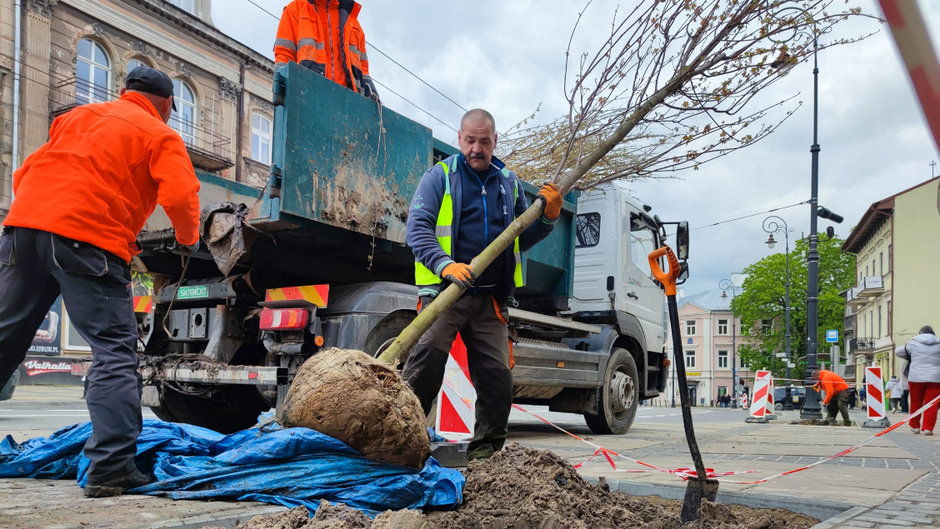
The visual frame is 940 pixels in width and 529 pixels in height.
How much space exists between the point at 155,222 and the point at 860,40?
16.5 feet

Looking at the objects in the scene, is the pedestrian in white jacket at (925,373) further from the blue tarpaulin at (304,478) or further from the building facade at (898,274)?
the building facade at (898,274)

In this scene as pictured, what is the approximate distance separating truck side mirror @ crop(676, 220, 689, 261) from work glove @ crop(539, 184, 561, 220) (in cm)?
445

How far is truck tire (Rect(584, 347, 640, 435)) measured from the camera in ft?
29.2

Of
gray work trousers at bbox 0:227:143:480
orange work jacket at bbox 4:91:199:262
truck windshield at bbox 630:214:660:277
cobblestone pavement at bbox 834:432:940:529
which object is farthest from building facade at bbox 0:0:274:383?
cobblestone pavement at bbox 834:432:940:529

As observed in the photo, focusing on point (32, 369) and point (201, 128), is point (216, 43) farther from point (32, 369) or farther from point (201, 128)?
point (32, 369)

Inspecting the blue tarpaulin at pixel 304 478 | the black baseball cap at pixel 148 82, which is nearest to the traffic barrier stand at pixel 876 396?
the blue tarpaulin at pixel 304 478

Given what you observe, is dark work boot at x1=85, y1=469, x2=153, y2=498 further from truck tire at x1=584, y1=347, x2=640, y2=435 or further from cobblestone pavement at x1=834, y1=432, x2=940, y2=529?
truck tire at x1=584, y1=347, x2=640, y2=435

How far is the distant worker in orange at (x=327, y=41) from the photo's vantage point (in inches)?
227

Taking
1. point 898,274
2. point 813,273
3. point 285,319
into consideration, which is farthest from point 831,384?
point 898,274

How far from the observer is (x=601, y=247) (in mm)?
9070

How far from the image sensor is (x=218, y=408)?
255 inches

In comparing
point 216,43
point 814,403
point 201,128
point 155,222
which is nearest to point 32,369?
point 201,128

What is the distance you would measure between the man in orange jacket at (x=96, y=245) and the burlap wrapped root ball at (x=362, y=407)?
0.76 metres

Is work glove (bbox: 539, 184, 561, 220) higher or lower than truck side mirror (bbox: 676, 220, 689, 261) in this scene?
lower
